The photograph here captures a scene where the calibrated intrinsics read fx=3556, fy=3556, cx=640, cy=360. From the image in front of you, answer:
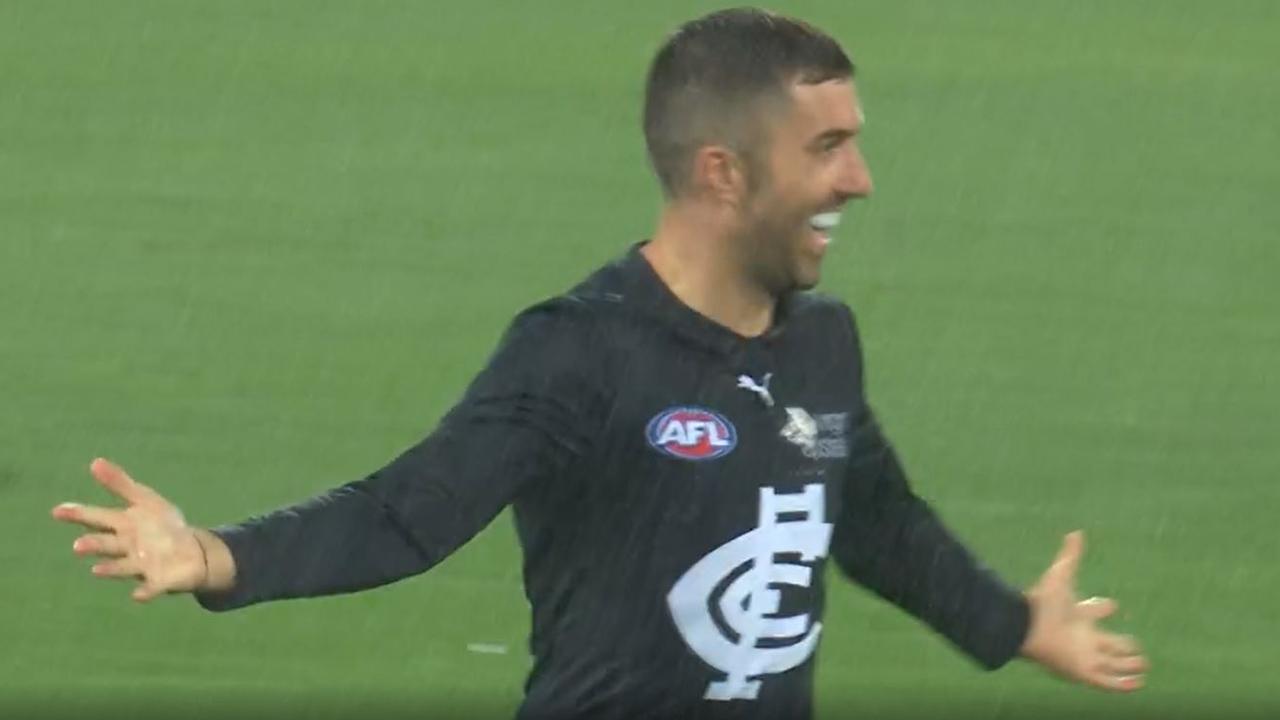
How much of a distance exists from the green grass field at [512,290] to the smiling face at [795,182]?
283cm

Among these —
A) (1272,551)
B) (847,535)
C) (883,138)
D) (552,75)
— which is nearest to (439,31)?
(552,75)

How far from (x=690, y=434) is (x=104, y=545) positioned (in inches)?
35.0

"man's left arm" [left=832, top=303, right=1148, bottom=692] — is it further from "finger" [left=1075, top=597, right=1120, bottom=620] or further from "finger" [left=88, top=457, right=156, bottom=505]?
"finger" [left=88, top=457, right=156, bottom=505]

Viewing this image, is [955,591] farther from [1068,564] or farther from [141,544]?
[141,544]

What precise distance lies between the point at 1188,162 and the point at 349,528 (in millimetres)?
7962

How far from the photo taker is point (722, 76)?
4992mm

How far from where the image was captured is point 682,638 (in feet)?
16.2

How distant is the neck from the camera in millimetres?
4984

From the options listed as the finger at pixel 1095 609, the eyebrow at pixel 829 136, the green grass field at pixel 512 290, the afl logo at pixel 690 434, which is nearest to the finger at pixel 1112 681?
the finger at pixel 1095 609

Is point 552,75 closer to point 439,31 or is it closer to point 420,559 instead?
point 439,31

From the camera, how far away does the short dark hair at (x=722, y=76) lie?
4984mm

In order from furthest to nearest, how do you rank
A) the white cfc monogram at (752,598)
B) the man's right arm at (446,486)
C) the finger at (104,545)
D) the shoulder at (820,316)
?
1. the shoulder at (820,316)
2. the white cfc monogram at (752,598)
3. the man's right arm at (446,486)
4. the finger at (104,545)

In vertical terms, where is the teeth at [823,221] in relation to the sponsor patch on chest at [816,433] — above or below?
above

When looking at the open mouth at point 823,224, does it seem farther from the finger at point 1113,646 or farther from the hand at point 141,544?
the hand at point 141,544
